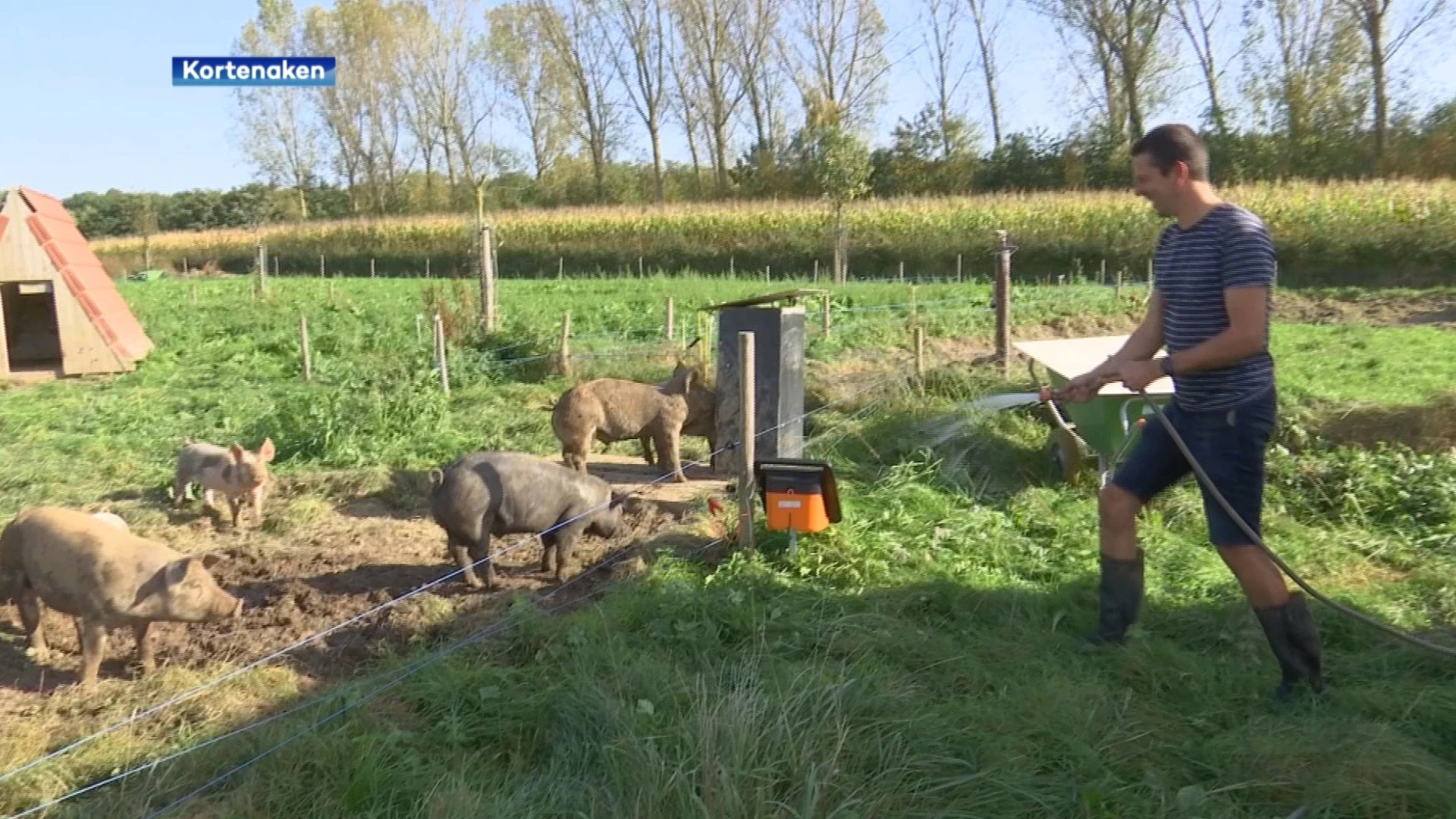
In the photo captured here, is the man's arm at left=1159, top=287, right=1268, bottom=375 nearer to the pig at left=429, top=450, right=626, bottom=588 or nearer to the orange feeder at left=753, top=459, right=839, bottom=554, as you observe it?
the orange feeder at left=753, top=459, right=839, bottom=554

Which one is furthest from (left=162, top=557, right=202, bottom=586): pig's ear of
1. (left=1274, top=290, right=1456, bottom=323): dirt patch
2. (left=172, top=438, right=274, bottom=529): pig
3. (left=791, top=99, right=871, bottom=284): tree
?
(left=791, top=99, right=871, bottom=284): tree

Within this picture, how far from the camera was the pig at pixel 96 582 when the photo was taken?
15.8 feet

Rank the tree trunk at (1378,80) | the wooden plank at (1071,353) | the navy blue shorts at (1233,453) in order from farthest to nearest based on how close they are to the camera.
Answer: the tree trunk at (1378,80) < the wooden plank at (1071,353) < the navy blue shorts at (1233,453)

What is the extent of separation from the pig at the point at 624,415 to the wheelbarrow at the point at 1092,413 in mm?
2900

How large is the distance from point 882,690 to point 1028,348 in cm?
471

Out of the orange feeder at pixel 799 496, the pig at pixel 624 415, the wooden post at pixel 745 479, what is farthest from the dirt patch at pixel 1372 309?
the wooden post at pixel 745 479

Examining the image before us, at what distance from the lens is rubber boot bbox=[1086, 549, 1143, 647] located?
4402 mm

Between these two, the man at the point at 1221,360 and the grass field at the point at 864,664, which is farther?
the man at the point at 1221,360

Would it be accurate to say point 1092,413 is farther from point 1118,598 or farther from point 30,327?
point 30,327

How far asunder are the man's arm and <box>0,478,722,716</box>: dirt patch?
132 inches

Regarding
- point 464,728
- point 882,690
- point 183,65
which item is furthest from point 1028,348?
point 183,65

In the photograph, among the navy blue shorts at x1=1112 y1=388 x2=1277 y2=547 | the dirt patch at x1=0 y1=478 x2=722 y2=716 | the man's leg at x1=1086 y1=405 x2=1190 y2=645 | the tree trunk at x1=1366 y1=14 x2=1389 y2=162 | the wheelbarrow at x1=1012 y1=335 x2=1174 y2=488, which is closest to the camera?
the navy blue shorts at x1=1112 y1=388 x2=1277 y2=547

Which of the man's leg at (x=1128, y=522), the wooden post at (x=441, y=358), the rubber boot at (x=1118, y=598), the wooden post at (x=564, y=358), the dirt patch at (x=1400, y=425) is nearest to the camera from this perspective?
the man's leg at (x=1128, y=522)

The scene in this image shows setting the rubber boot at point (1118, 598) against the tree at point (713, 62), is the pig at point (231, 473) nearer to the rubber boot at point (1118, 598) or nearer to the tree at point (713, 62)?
the rubber boot at point (1118, 598)
